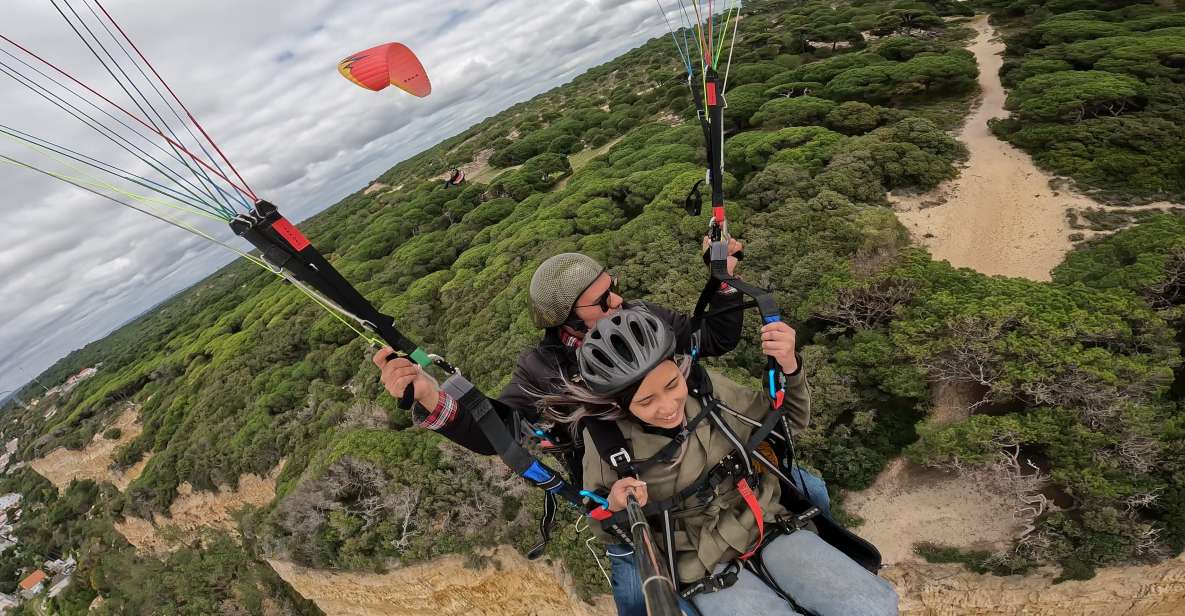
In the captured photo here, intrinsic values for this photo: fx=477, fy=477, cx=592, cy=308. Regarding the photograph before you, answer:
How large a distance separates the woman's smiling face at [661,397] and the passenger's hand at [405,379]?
4.08 ft

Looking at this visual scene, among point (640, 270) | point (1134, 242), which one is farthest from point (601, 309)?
point (1134, 242)

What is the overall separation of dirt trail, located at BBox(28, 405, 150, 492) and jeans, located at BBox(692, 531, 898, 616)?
31.4m

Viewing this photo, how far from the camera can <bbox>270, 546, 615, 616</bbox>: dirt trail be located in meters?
10.6

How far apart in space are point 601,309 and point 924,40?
30.8 meters

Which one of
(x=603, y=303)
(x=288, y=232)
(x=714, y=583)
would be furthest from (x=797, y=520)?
(x=288, y=232)

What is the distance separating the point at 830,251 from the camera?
40.4ft

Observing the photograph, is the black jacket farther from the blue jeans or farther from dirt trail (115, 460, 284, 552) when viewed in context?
dirt trail (115, 460, 284, 552)

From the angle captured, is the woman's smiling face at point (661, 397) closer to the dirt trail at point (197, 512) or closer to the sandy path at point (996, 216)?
the sandy path at point (996, 216)

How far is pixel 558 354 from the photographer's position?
12.5 feet

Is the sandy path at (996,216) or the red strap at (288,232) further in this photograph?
the sandy path at (996,216)

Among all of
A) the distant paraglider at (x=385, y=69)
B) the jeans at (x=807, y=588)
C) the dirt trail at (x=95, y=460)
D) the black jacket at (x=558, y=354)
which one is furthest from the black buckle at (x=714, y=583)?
the dirt trail at (x=95, y=460)

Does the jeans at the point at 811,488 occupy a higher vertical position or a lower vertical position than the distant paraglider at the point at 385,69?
lower

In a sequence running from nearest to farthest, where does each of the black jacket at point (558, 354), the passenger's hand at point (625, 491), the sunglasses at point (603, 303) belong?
the passenger's hand at point (625, 491), the black jacket at point (558, 354), the sunglasses at point (603, 303)

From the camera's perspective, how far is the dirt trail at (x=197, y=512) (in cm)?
1688
